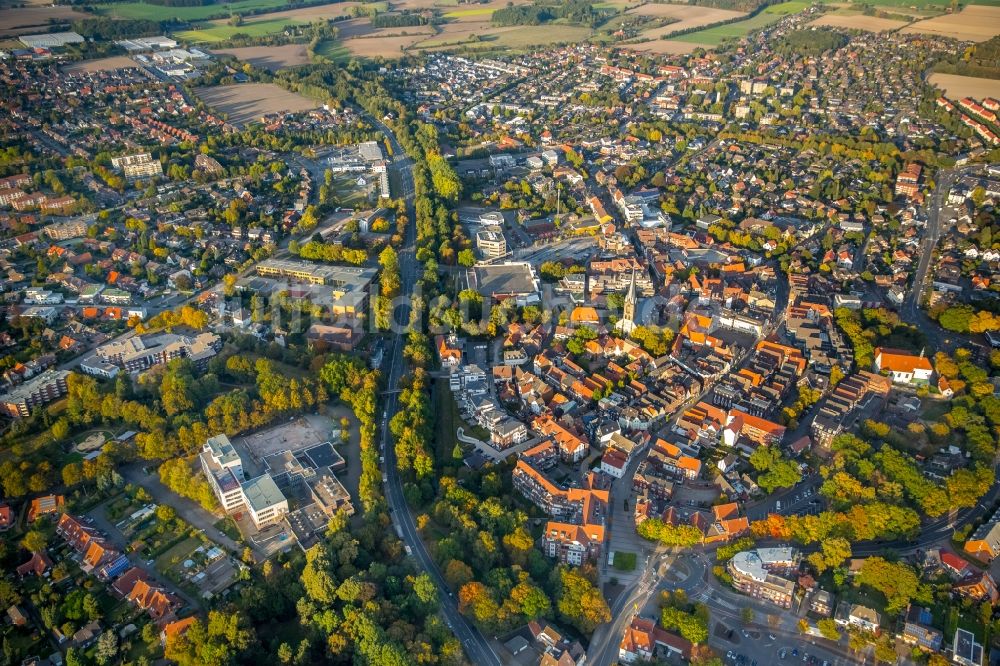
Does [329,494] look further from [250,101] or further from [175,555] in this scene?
[250,101]

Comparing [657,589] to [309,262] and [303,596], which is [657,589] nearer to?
[303,596]

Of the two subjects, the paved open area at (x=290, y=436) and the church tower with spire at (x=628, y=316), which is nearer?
the paved open area at (x=290, y=436)

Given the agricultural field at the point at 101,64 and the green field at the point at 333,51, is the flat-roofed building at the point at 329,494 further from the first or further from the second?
the green field at the point at 333,51

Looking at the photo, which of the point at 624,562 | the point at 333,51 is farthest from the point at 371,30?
the point at 624,562

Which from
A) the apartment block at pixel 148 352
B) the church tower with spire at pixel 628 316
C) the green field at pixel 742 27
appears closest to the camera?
the apartment block at pixel 148 352

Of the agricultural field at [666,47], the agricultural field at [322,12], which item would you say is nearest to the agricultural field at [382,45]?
the agricultural field at [322,12]

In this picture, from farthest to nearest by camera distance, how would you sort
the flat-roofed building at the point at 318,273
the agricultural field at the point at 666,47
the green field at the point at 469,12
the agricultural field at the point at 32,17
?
1. the green field at the point at 469,12
2. the agricultural field at the point at 32,17
3. the agricultural field at the point at 666,47
4. the flat-roofed building at the point at 318,273

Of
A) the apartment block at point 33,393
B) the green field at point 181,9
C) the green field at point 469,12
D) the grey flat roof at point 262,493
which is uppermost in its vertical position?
the green field at point 181,9
